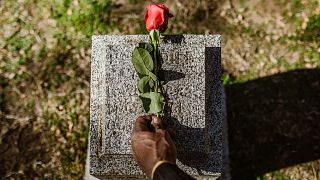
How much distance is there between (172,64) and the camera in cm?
276

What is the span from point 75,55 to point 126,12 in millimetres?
686

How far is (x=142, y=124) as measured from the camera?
8.25 ft

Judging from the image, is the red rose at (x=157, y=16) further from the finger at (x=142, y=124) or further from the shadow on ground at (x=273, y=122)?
the shadow on ground at (x=273, y=122)

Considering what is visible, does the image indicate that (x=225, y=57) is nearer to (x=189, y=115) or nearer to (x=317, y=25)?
(x=317, y=25)

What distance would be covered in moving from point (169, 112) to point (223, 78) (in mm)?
1754

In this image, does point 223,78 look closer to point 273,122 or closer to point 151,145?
point 273,122

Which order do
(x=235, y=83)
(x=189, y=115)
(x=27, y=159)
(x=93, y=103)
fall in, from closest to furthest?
(x=189, y=115) → (x=93, y=103) → (x=27, y=159) → (x=235, y=83)

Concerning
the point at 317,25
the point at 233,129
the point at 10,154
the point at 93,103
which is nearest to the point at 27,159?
the point at 10,154

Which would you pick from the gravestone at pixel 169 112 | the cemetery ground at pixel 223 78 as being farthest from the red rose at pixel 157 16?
the cemetery ground at pixel 223 78

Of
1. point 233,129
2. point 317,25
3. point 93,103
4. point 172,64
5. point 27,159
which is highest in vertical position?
point 317,25

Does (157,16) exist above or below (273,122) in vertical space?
above

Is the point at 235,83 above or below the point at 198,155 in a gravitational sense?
above

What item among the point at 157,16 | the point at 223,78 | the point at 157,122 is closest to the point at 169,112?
the point at 157,122

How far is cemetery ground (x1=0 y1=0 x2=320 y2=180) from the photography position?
4082 mm
